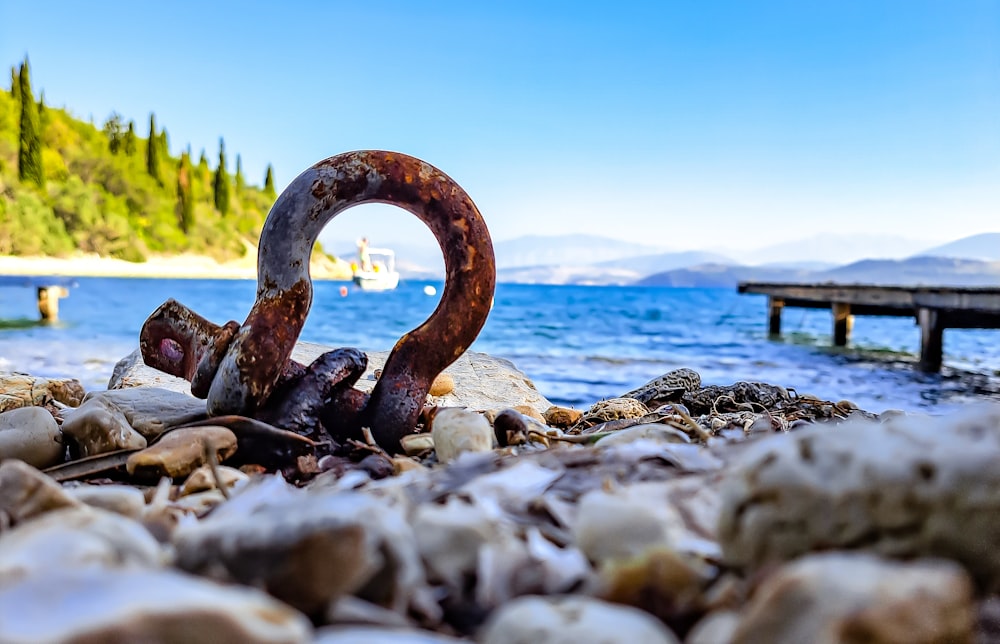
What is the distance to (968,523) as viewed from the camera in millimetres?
1244

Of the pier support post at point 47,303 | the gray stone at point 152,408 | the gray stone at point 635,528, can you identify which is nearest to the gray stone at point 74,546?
the gray stone at point 635,528

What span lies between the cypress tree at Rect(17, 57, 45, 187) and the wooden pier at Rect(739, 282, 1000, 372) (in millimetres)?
52183

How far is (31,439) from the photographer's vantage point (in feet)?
9.23

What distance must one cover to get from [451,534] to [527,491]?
0.42 meters

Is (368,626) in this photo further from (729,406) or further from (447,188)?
(729,406)

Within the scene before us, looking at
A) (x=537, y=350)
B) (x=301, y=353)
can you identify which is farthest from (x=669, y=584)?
(x=537, y=350)

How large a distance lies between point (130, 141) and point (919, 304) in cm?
7271

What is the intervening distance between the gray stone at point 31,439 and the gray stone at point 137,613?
2.12 m

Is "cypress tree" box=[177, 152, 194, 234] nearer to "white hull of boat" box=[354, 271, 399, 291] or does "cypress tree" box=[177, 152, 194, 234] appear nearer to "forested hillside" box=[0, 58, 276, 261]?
"forested hillside" box=[0, 58, 276, 261]

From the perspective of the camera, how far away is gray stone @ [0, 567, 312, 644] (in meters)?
0.86

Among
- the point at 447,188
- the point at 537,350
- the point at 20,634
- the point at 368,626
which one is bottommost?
the point at 537,350

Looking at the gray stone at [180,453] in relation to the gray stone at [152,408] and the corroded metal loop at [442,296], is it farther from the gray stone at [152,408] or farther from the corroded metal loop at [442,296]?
the gray stone at [152,408]

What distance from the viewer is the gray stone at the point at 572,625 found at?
1.05 m

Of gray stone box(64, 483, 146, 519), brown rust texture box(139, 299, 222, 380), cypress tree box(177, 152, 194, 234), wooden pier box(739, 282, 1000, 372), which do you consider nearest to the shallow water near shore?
wooden pier box(739, 282, 1000, 372)
